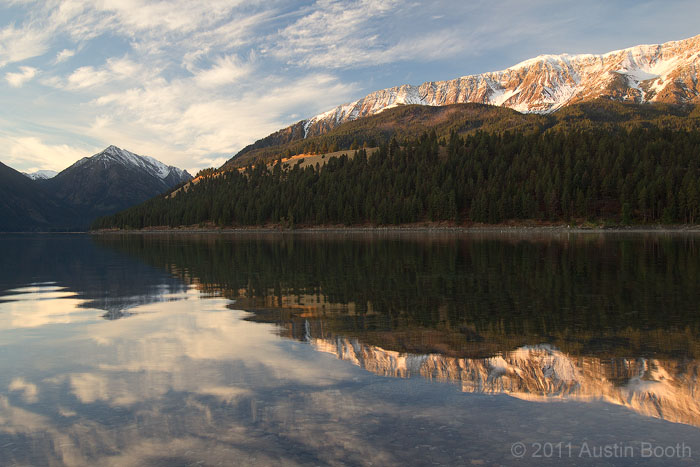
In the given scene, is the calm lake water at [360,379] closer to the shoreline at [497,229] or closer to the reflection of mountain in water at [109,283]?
the reflection of mountain in water at [109,283]

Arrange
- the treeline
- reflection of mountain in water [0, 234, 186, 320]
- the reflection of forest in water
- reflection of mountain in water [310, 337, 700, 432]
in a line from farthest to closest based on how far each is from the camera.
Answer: the treeline < reflection of mountain in water [0, 234, 186, 320] < the reflection of forest in water < reflection of mountain in water [310, 337, 700, 432]

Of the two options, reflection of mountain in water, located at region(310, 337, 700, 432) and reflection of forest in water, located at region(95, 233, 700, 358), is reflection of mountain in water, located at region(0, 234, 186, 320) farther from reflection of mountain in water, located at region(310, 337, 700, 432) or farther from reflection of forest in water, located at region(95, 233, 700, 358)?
reflection of mountain in water, located at region(310, 337, 700, 432)

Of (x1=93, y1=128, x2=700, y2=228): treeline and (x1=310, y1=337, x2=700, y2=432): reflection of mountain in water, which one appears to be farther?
(x1=93, y1=128, x2=700, y2=228): treeline

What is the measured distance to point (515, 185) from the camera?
14812 centimetres

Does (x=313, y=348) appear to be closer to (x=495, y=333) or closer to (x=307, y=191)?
(x=495, y=333)

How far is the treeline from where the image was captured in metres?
126

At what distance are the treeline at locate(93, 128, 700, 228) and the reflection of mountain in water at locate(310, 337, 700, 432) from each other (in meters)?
129

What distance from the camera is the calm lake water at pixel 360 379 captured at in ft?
22.8

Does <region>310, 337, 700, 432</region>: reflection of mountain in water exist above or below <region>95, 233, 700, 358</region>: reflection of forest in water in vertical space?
below

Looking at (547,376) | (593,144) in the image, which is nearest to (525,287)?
(547,376)

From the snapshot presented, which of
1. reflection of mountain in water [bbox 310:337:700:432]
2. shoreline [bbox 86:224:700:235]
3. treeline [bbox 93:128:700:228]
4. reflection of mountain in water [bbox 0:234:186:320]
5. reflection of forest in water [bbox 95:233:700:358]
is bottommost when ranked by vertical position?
reflection of mountain in water [bbox 310:337:700:432]

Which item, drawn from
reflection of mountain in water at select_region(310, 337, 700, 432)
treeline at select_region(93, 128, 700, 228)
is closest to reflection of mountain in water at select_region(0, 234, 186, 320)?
reflection of mountain in water at select_region(310, 337, 700, 432)

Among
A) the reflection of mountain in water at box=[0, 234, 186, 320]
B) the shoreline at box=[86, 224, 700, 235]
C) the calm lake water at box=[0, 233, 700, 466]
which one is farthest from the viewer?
the shoreline at box=[86, 224, 700, 235]

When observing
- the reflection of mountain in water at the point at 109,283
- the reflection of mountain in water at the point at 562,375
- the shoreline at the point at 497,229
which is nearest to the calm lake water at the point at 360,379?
the reflection of mountain in water at the point at 562,375
